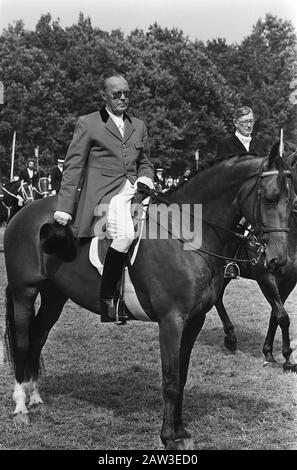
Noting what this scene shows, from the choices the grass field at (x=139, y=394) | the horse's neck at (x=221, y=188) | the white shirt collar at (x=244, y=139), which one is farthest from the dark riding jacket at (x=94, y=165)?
the white shirt collar at (x=244, y=139)

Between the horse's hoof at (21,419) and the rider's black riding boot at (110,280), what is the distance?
4.19 ft

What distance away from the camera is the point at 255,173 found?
5.20 meters

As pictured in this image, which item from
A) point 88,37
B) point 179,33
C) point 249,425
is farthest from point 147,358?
point 179,33

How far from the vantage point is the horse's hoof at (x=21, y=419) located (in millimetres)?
5965

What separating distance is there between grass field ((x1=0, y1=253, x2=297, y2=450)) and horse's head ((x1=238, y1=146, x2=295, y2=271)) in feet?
5.47

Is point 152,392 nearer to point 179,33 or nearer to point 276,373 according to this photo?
point 276,373

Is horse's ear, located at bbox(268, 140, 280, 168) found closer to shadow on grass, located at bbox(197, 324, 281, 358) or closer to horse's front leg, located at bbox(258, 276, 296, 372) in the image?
horse's front leg, located at bbox(258, 276, 296, 372)

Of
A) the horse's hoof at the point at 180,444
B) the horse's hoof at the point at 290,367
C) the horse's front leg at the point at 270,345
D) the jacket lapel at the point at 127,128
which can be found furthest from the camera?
the horse's front leg at the point at 270,345

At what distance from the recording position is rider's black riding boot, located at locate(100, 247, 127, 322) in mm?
5418

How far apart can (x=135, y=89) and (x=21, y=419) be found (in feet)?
171

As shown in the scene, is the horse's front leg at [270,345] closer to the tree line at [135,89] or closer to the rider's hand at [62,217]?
the rider's hand at [62,217]

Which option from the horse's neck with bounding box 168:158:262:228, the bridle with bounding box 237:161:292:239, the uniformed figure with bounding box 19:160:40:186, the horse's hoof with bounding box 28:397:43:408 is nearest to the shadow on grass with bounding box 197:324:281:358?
the horse's hoof with bounding box 28:397:43:408

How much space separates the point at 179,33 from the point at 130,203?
6281cm

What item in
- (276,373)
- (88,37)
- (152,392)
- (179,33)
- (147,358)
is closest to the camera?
(152,392)
